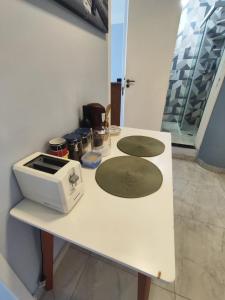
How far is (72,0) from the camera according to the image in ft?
2.23

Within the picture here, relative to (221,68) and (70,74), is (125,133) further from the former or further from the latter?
(221,68)

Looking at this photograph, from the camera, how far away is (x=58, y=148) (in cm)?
70

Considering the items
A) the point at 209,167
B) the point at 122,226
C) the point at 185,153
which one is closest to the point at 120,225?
the point at 122,226

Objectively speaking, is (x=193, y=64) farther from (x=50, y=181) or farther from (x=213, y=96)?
(x=50, y=181)

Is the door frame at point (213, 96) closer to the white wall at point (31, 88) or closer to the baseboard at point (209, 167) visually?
the baseboard at point (209, 167)

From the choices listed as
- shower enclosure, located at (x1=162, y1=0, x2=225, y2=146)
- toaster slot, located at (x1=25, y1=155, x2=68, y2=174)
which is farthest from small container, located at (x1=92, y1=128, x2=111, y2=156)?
shower enclosure, located at (x1=162, y1=0, x2=225, y2=146)

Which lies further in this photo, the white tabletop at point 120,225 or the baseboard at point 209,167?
the baseboard at point 209,167

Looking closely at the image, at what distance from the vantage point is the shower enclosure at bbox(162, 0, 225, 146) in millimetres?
2207

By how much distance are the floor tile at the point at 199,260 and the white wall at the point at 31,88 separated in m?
0.87

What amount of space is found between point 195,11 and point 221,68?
1.34 m

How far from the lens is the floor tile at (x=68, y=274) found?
892 mm

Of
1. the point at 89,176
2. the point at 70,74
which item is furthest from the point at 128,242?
the point at 70,74

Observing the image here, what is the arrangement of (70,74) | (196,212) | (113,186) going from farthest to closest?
(196,212), (70,74), (113,186)

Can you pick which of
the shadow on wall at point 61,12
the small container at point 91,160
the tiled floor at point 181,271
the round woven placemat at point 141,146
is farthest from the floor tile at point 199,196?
the shadow on wall at point 61,12
